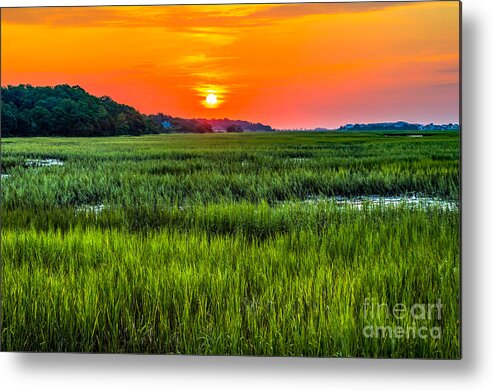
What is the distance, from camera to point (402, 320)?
3645 mm

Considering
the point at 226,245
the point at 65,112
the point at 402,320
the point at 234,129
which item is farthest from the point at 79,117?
the point at 402,320

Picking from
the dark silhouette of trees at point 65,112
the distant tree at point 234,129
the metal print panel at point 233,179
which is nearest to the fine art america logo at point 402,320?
the metal print panel at point 233,179

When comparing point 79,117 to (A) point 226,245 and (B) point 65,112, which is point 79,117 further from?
(A) point 226,245

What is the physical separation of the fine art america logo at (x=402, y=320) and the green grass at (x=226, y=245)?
14 mm

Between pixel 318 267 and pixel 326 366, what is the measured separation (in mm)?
460

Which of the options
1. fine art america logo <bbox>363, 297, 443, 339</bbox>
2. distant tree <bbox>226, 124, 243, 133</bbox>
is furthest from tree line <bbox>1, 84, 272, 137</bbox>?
fine art america logo <bbox>363, 297, 443, 339</bbox>

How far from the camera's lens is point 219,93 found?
3.88 m

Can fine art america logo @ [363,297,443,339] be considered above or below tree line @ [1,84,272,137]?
below

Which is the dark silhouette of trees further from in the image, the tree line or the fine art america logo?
the fine art america logo

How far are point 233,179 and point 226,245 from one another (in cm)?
34

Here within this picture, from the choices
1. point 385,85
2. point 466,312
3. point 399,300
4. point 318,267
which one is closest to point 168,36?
point 385,85

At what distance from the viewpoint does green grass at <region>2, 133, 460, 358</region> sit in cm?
367

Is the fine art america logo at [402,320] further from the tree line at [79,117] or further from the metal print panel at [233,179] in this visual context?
the tree line at [79,117]

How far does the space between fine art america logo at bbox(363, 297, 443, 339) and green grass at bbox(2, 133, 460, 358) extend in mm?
14
